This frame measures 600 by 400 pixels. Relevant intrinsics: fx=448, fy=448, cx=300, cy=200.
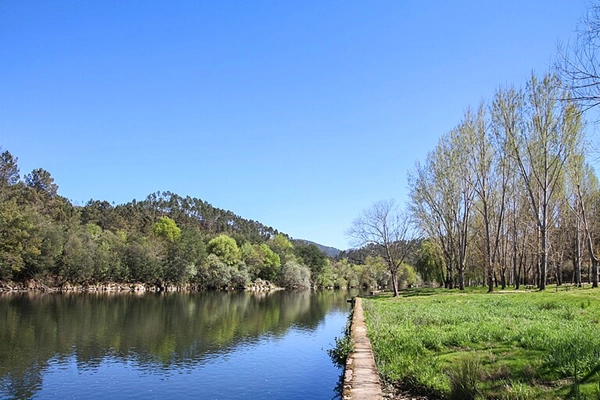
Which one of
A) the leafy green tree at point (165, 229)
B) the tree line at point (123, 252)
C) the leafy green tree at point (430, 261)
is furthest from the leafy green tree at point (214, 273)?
the leafy green tree at point (430, 261)

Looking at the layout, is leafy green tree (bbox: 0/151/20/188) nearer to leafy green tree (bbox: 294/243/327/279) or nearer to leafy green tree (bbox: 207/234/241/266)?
leafy green tree (bbox: 207/234/241/266)

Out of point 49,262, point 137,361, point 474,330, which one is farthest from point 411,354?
point 49,262

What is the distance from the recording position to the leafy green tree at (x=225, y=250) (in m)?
105

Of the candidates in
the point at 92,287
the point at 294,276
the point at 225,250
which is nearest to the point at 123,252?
the point at 92,287

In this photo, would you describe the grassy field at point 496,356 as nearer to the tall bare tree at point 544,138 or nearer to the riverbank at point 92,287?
the tall bare tree at point 544,138

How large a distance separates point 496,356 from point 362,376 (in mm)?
3086

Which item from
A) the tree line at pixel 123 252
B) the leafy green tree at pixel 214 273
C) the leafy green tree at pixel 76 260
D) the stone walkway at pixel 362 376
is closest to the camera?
the stone walkway at pixel 362 376

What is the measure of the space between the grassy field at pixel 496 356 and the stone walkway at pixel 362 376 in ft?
1.16

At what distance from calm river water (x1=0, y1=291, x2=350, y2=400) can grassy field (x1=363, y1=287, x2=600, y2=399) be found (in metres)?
3.40

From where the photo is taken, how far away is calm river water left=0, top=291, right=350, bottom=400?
579 inches

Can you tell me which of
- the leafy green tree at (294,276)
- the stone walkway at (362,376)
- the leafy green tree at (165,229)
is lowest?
the leafy green tree at (294,276)

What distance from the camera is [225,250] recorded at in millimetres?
105812

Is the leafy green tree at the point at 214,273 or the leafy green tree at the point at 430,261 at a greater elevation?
the leafy green tree at the point at 430,261

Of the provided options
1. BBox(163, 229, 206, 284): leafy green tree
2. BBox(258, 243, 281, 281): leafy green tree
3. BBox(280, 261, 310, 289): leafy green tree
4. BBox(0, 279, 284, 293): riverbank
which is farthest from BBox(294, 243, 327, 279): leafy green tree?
BBox(163, 229, 206, 284): leafy green tree
